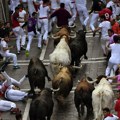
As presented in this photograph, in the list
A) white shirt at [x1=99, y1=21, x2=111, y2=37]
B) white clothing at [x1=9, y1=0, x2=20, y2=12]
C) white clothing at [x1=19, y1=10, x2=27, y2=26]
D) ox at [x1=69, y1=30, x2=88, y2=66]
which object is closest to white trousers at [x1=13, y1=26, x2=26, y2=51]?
white clothing at [x1=19, y1=10, x2=27, y2=26]

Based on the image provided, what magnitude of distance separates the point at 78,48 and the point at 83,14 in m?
4.47

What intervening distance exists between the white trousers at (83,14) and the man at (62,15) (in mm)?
1453

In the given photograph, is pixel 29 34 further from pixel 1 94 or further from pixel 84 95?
pixel 84 95

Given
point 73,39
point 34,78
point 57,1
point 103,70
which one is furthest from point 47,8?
point 34,78

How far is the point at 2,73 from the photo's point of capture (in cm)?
1728

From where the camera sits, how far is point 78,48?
63.0 ft

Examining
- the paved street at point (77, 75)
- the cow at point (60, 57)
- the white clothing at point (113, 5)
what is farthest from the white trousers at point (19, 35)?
the white clothing at point (113, 5)

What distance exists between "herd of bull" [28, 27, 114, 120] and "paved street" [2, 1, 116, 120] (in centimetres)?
42

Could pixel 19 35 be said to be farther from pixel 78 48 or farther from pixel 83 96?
pixel 83 96

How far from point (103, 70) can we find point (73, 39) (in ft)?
6.07

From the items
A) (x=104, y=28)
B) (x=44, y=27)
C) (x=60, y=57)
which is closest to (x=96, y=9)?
(x=104, y=28)

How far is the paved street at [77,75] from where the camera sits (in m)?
16.5

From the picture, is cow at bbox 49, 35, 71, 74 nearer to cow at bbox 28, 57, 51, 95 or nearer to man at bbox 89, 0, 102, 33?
cow at bbox 28, 57, 51, 95

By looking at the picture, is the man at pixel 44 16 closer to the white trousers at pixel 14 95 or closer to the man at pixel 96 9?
the man at pixel 96 9
